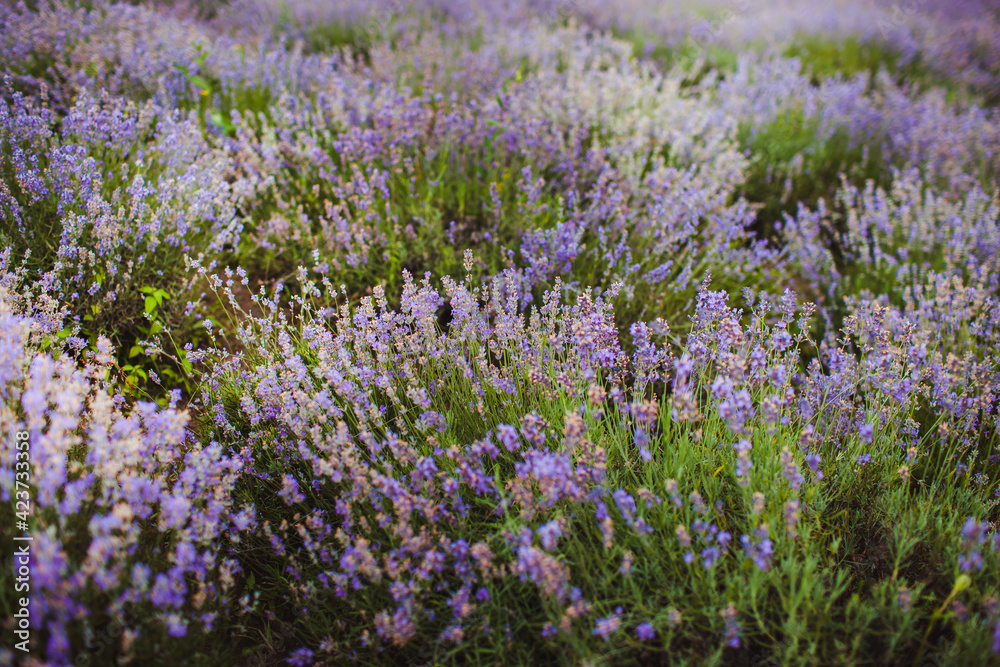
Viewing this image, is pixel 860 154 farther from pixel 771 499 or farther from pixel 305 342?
pixel 305 342

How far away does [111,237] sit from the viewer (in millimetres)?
2240

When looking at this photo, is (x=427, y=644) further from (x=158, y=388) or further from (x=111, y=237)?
(x=111, y=237)

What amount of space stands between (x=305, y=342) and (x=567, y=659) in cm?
141

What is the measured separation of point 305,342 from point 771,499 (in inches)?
65.8

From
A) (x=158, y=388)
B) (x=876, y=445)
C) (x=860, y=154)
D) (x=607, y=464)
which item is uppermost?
(x=860, y=154)

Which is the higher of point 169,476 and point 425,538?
point 425,538

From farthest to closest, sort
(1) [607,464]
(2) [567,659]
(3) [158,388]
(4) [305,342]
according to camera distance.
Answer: (3) [158,388] → (4) [305,342] → (1) [607,464] → (2) [567,659]

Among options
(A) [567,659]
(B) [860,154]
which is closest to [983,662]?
(A) [567,659]

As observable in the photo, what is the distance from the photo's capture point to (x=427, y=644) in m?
1.52

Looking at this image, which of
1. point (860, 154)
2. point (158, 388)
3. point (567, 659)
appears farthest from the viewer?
point (860, 154)

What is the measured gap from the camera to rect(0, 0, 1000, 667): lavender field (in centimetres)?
136

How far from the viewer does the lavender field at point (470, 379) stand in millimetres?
1362

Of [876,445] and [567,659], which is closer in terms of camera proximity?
[567,659]

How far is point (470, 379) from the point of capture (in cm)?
192
